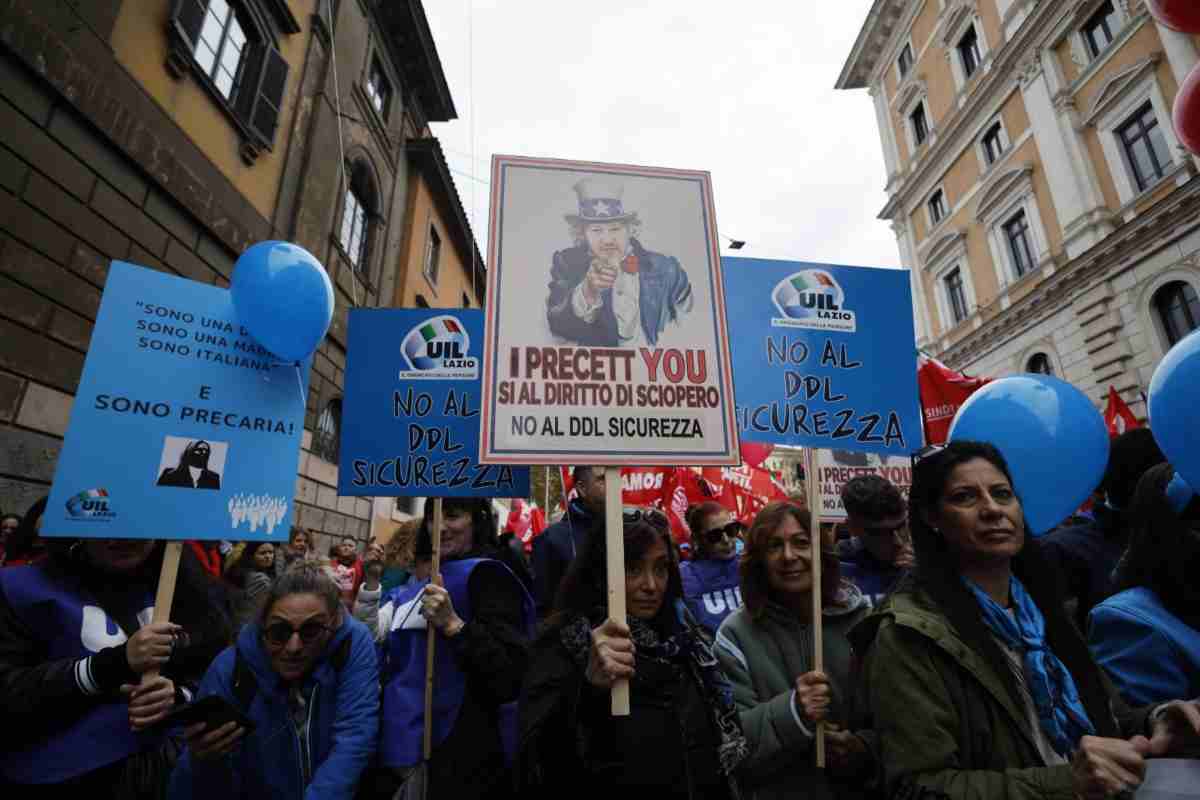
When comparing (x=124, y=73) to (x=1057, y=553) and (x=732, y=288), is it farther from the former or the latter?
(x=1057, y=553)

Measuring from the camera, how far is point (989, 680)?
4.89 feet

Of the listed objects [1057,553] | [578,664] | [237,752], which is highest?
[1057,553]

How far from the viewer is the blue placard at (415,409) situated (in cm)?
325

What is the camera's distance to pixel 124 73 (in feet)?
20.0

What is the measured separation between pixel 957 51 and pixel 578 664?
26.7m

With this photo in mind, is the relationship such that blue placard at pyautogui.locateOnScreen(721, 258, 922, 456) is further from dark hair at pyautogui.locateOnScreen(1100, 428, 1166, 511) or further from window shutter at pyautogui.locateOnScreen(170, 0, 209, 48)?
window shutter at pyautogui.locateOnScreen(170, 0, 209, 48)

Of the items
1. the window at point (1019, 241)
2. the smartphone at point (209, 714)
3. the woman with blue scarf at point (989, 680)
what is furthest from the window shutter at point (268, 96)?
the window at point (1019, 241)

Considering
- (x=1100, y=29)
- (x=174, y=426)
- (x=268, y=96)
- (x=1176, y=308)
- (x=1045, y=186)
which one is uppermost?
(x=1100, y=29)

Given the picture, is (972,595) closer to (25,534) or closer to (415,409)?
(415,409)

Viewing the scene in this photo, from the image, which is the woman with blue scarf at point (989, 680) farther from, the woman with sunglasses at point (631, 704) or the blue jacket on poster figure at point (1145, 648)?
the woman with sunglasses at point (631, 704)

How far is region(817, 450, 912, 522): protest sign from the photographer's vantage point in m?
4.82

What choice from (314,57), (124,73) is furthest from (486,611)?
(314,57)

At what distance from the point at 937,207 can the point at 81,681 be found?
2716cm

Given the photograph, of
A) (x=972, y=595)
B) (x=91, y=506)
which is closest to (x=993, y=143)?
(x=972, y=595)
